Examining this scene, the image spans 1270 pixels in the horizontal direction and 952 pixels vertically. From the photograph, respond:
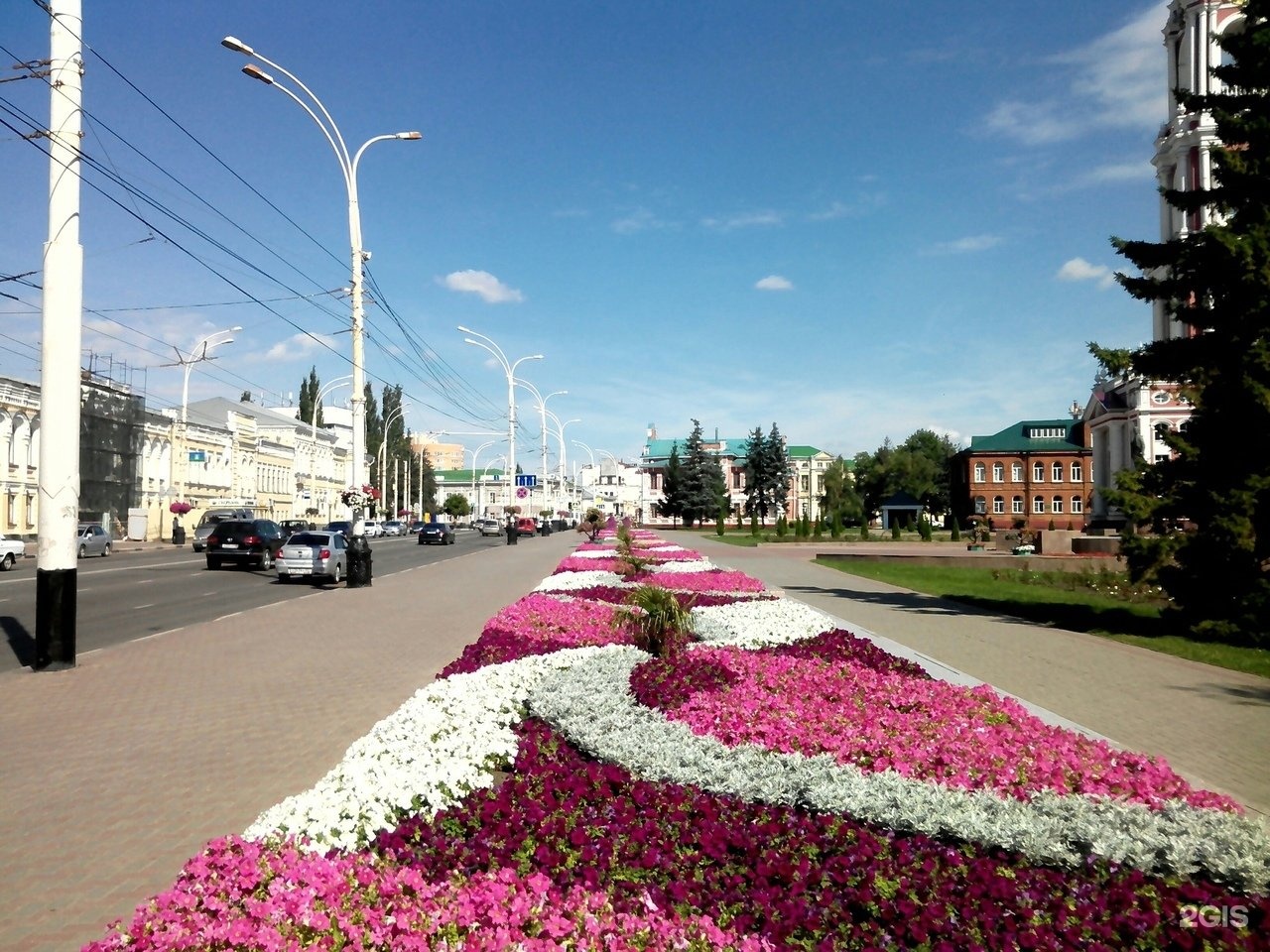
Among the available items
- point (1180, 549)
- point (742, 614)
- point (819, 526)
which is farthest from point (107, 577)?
point (819, 526)

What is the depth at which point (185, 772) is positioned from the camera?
6922 millimetres

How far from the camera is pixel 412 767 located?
5727 millimetres

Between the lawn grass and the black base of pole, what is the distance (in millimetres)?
13322

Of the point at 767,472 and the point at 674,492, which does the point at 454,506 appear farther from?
the point at 767,472

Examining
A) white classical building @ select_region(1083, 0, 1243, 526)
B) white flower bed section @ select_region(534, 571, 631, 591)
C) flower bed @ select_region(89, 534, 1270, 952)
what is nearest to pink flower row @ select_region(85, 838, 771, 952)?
flower bed @ select_region(89, 534, 1270, 952)

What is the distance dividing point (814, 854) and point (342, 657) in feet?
29.9

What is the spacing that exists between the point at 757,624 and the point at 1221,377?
752 cm

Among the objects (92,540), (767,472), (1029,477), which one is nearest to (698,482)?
(767,472)

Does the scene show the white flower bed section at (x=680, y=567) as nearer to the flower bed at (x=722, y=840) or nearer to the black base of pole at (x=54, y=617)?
the black base of pole at (x=54, y=617)

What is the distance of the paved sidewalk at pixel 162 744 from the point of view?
4926 mm

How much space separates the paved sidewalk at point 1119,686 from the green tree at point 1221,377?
1.73 metres

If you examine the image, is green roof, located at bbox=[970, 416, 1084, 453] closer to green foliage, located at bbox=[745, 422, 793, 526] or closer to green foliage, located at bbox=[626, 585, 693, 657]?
green foliage, located at bbox=[745, 422, 793, 526]

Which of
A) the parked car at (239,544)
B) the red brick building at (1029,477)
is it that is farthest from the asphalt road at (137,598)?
the red brick building at (1029,477)

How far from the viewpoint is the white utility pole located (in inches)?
446
